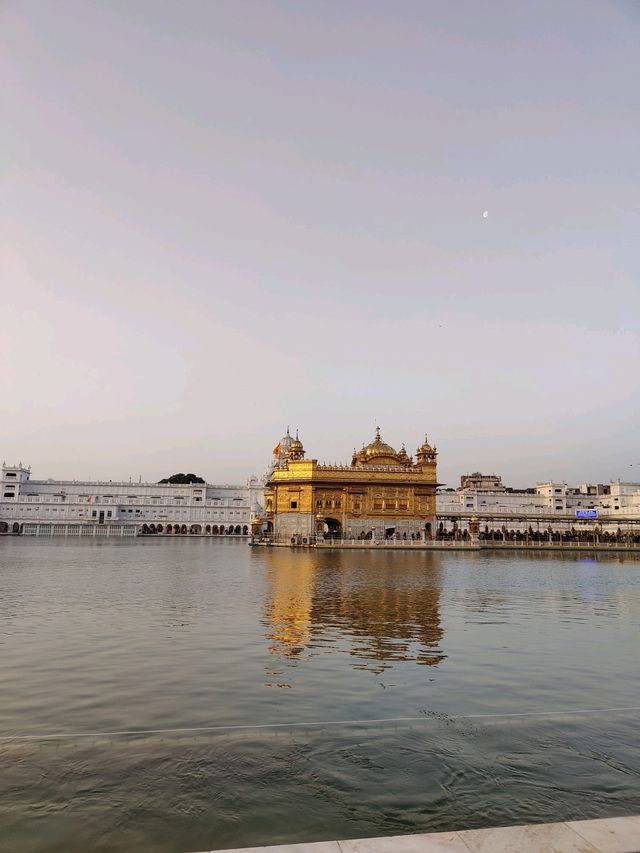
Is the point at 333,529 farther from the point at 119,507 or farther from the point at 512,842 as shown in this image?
the point at 512,842

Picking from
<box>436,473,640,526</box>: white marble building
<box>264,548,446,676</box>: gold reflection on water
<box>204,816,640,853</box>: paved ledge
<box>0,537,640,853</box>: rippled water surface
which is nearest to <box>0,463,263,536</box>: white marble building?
<box>436,473,640,526</box>: white marble building

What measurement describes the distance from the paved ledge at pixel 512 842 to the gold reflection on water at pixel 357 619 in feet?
24.6

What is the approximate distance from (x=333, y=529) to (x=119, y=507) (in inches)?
2491

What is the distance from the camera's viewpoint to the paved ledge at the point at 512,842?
453 centimetres

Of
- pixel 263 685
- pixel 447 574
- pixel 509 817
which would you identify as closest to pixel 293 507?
pixel 447 574

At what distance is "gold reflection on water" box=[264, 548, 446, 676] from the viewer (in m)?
14.0

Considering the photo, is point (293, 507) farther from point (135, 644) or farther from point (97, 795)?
point (97, 795)

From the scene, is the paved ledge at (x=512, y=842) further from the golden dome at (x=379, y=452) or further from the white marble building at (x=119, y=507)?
the white marble building at (x=119, y=507)

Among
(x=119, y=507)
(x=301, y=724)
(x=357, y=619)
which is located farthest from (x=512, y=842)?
(x=119, y=507)

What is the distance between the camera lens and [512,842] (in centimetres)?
476

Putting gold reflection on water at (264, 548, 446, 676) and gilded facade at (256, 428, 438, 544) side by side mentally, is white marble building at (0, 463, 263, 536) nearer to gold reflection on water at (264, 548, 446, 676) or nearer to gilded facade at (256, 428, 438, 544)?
gilded facade at (256, 428, 438, 544)

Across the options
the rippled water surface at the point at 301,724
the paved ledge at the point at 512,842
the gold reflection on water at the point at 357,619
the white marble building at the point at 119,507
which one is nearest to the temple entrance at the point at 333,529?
the white marble building at the point at 119,507

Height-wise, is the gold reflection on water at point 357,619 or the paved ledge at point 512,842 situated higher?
the paved ledge at point 512,842

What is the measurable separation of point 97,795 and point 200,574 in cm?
2989
